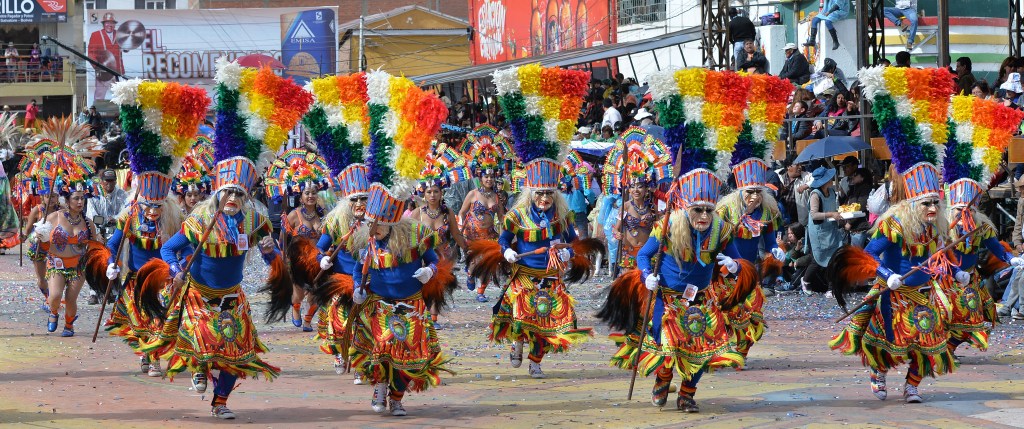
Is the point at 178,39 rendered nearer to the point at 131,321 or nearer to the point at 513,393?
the point at 131,321

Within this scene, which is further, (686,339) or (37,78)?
(37,78)

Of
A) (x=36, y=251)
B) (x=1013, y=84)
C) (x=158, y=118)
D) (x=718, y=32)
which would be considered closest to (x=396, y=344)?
(x=158, y=118)

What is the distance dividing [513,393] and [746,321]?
6.99 ft

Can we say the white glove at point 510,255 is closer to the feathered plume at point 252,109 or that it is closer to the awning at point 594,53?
the feathered plume at point 252,109

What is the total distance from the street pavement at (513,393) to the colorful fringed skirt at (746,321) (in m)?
0.25

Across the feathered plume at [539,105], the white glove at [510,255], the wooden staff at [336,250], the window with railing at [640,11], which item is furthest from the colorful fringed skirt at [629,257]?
the window with railing at [640,11]

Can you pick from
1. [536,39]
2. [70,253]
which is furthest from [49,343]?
[536,39]

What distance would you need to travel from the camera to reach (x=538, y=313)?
10898 millimetres

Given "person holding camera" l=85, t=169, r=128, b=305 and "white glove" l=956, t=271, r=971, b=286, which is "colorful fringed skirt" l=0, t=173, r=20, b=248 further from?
"white glove" l=956, t=271, r=971, b=286

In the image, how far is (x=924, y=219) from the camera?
9.41 m

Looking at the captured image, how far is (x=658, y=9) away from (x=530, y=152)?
1953cm

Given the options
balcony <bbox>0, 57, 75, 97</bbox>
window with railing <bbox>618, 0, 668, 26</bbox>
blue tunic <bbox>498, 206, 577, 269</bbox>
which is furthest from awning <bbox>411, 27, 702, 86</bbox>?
balcony <bbox>0, 57, 75, 97</bbox>

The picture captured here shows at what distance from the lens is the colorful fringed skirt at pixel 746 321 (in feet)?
35.3

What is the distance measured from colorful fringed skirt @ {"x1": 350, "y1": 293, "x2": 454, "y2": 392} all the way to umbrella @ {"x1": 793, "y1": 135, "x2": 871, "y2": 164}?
26.2 feet
